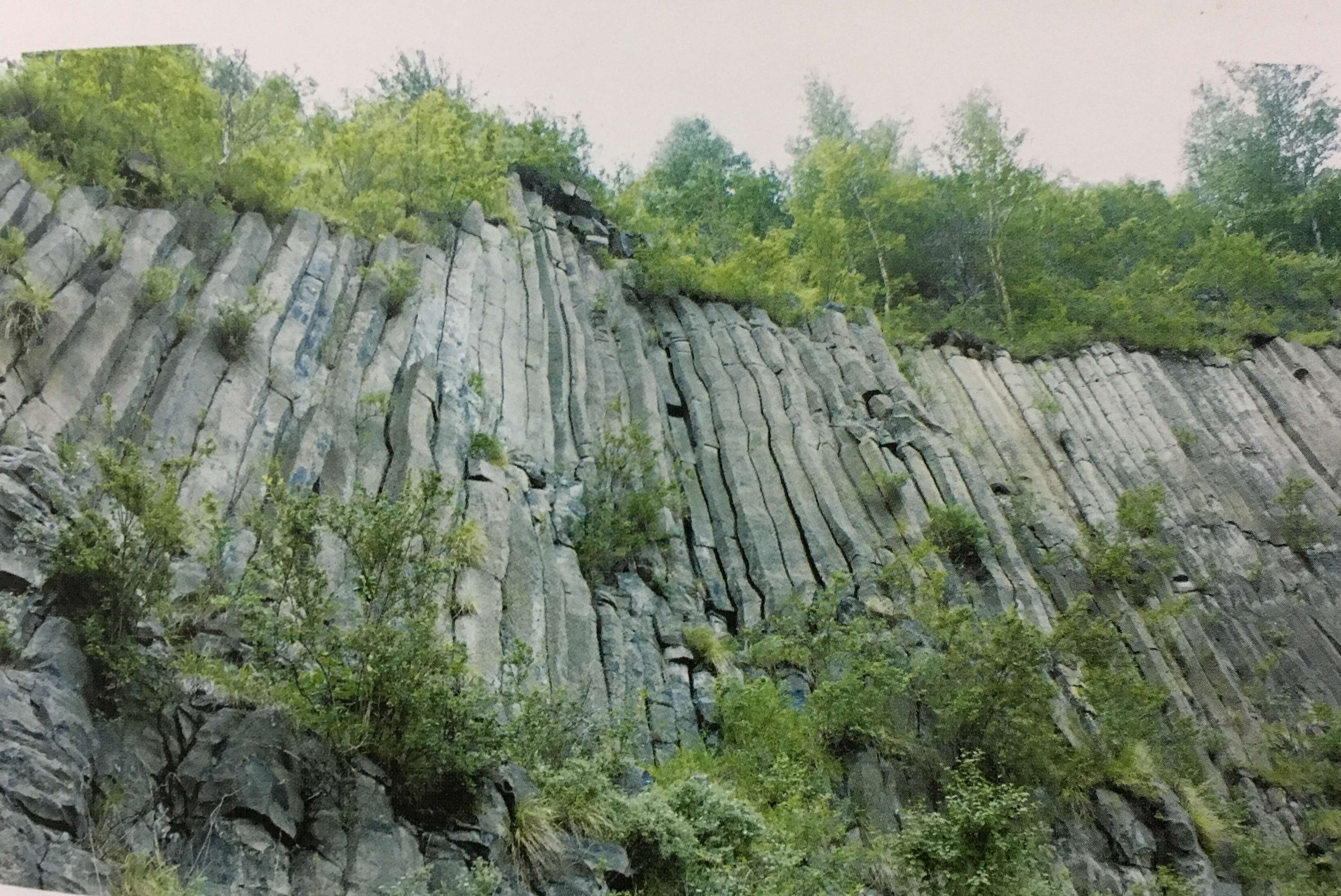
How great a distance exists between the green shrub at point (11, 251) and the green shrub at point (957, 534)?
31.6ft

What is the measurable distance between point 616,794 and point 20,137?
325 inches

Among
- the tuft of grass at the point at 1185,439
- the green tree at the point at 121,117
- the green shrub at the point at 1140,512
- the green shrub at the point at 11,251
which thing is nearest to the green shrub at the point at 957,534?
the green shrub at the point at 1140,512

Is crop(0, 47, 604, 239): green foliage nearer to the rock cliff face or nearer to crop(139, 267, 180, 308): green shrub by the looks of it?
the rock cliff face

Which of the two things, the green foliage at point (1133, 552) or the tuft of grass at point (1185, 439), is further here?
the tuft of grass at point (1185, 439)

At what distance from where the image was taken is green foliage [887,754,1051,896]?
6414 mm

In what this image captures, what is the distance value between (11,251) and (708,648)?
6817mm

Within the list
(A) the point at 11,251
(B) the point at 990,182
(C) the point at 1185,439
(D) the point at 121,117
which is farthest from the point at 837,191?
(A) the point at 11,251

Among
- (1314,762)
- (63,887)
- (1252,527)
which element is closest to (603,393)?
(63,887)

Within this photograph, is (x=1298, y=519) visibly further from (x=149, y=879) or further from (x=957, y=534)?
(x=149, y=879)

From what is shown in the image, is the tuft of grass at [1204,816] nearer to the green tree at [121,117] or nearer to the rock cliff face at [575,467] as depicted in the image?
the rock cliff face at [575,467]

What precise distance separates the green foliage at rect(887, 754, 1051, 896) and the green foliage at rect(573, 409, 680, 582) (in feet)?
12.3

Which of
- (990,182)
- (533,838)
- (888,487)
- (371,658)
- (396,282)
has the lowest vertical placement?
(533,838)

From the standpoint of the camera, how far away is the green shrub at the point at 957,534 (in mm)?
10852

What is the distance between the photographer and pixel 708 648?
868cm
